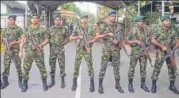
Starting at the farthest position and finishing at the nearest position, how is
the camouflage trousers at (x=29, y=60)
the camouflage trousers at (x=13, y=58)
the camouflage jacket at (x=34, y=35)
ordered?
the camouflage trousers at (x=13, y=58), the camouflage trousers at (x=29, y=60), the camouflage jacket at (x=34, y=35)

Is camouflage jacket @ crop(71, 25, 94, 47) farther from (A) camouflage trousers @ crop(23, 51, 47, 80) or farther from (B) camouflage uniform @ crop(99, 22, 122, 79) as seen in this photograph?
(A) camouflage trousers @ crop(23, 51, 47, 80)

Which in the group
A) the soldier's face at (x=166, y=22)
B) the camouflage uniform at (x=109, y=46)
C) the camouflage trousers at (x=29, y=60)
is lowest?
the camouflage trousers at (x=29, y=60)

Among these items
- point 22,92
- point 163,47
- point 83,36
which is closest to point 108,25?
point 83,36

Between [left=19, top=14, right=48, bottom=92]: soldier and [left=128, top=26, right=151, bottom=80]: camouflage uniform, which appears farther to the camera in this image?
[left=128, top=26, right=151, bottom=80]: camouflage uniform

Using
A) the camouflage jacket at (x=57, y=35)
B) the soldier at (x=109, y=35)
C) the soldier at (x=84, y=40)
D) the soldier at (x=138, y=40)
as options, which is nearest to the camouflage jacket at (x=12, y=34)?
the camouflage jacket at (x=57, y=35)

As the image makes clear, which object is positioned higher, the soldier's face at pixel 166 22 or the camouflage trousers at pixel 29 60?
the soldier's face at pixel 166 22

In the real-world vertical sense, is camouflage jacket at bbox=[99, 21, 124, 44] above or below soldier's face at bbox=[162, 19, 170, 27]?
below

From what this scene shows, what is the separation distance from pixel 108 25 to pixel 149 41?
3.21 ft

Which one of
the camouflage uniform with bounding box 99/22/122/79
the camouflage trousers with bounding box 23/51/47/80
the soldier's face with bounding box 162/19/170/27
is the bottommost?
the camouflage trousers with bounding box 23/51/47/80

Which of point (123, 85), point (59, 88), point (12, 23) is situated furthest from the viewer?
point (123, 85)

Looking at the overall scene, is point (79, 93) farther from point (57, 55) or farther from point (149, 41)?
point (149, 41)

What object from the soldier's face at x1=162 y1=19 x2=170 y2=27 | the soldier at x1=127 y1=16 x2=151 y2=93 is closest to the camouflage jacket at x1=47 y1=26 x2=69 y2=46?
the soldier at x1=127 y1=16 x2=151 y2=93

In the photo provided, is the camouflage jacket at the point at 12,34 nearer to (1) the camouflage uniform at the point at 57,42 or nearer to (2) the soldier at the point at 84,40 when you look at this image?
(1) the camouflage uniform at the point at 57,42

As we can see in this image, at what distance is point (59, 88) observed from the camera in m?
7.63
